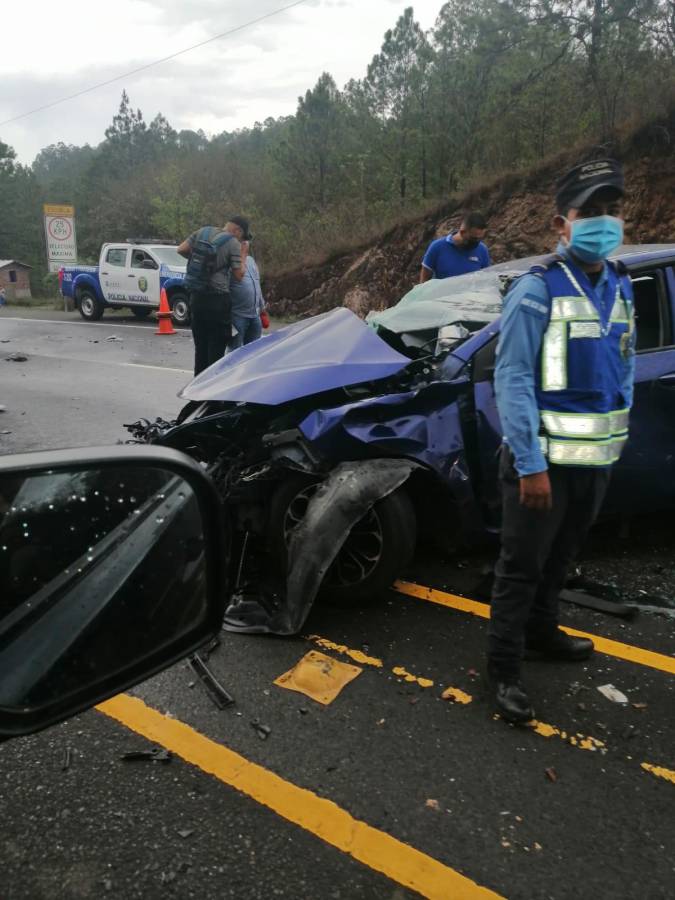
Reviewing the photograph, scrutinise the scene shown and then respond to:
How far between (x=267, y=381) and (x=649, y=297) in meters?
2.04

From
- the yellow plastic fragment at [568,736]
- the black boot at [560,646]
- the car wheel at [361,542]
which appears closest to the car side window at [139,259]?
the car wheel at [361,542]

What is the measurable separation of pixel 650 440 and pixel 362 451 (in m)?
1.42

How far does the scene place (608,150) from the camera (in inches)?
543


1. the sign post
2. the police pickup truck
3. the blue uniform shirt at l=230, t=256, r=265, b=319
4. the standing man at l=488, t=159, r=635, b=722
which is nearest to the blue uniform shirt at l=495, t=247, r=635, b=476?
the standing man at l=488, t=159, r=635, b=722

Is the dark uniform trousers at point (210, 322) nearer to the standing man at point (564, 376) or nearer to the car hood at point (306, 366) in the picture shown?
the car hood at point (306, 366)

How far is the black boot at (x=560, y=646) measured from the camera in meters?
2.73

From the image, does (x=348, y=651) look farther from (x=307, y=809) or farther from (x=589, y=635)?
(x=589, y=635)

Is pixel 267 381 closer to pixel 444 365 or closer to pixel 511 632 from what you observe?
pixel 444 365

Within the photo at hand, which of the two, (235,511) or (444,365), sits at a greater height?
(444,365)

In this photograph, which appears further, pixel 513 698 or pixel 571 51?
pixel 571 51

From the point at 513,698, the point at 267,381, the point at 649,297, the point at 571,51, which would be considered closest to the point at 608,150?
the point at 571,51

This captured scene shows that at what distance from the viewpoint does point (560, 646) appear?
2730 millimetres

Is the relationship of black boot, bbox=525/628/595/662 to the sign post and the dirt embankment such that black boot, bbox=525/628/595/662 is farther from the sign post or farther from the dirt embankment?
the sign post

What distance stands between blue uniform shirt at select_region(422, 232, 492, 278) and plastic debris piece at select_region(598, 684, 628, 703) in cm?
374
